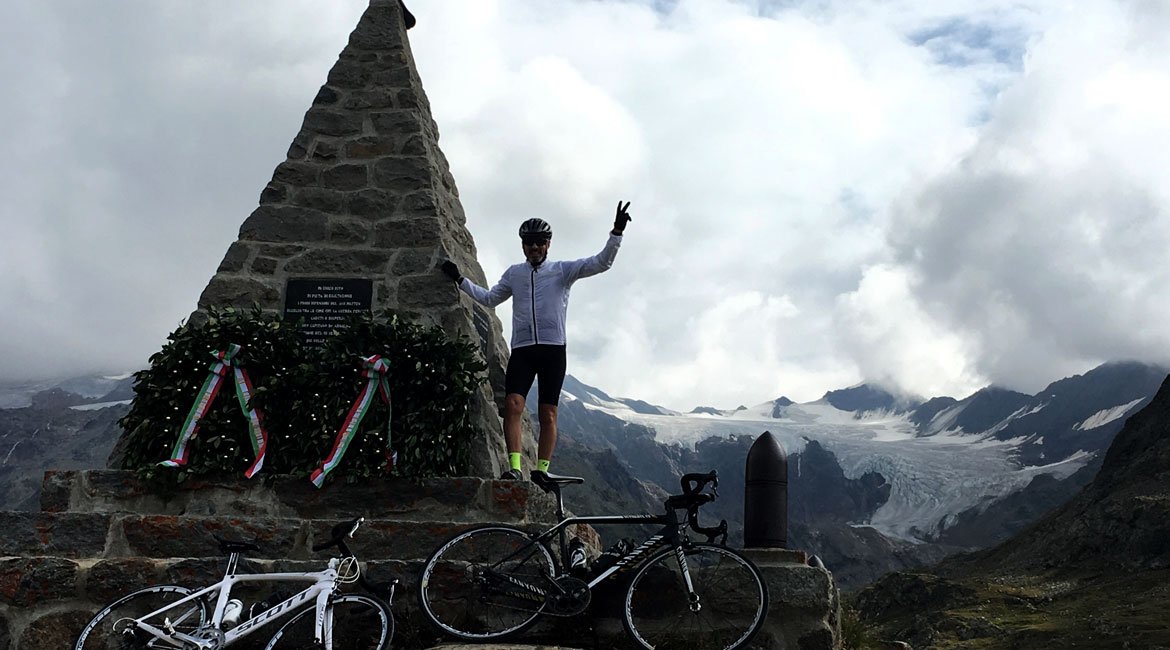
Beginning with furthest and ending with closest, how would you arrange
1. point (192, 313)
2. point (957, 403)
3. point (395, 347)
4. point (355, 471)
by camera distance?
point (957, 403) < point (192, 313) < point (395, 347) < point (355, 471)

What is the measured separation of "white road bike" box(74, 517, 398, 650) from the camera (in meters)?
5.35

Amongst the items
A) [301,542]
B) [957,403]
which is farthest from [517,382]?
[957,403]

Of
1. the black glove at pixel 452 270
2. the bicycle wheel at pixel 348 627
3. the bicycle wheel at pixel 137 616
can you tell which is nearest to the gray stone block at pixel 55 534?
the bicycle wheel at pixel 137 616

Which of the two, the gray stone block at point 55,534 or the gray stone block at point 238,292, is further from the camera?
the gray stone block at point 238,292

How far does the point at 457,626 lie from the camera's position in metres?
6.11

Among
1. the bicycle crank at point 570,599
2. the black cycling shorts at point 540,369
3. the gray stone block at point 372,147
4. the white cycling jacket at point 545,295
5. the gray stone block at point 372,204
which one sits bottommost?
the bicycle crank at point 570,599

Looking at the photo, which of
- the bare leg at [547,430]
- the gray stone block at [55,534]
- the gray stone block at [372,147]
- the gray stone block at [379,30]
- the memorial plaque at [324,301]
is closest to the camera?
the gray stone block at [55,534]

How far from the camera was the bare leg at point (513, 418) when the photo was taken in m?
7.93

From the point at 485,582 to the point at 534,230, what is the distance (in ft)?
10.3

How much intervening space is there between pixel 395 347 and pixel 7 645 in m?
3.42

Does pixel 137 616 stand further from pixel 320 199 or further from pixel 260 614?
pixel 320 199

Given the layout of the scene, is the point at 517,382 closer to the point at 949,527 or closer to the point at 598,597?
the point at 598,597

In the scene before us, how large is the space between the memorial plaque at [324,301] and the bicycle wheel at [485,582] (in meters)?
3.50

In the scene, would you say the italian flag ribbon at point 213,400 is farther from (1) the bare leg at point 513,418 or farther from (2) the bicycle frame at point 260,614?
(2) the bicycle frame at point 260,614
